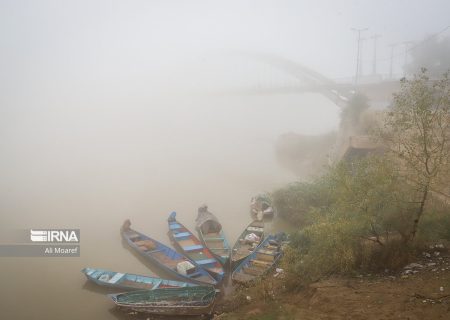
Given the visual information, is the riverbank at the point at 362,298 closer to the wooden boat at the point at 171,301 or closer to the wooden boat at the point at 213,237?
the wooden boat at the point at 171,301

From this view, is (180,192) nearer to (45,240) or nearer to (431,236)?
(45,240)

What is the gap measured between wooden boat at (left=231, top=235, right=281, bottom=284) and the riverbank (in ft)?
3.30

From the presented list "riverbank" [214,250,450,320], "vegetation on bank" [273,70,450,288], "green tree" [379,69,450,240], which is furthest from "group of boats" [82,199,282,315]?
"green tree" [379,69,450,240]

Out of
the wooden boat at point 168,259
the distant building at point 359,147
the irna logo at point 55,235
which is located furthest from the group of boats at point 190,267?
the distant building at point 359,147

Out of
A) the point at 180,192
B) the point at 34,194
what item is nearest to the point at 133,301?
the point at 180,192

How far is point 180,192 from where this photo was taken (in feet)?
86.3

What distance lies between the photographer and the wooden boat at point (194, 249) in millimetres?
12984

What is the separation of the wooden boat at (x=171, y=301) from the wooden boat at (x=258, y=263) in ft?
5.56

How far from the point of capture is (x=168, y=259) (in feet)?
46.5

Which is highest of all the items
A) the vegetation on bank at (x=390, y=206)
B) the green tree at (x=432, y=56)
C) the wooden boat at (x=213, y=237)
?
the green tree at (x=432, y=56)

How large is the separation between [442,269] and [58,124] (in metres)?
64.0

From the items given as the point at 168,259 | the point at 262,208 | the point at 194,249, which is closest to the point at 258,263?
the point at 194,249

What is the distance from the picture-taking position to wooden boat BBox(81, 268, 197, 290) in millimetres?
12016

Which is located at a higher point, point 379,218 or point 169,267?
point 379,218
